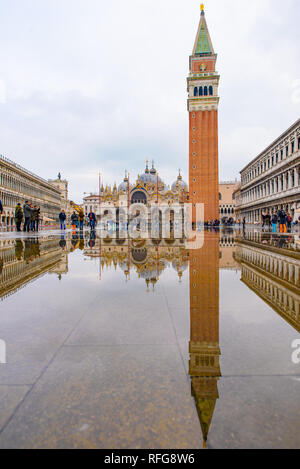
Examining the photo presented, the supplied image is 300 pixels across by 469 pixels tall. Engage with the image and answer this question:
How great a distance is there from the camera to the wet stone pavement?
4.15ft

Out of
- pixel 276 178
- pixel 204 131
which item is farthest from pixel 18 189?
pixel 276 178

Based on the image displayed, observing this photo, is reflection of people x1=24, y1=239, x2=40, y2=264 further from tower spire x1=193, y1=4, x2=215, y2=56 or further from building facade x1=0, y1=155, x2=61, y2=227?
Answer: tower spire x1=193, y1=4, x2=215, y2=56

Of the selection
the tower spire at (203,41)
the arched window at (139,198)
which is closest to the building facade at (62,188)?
the arched window at (139,198)

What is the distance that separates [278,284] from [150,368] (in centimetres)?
287

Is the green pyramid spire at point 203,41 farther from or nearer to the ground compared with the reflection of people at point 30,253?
farther from the ground

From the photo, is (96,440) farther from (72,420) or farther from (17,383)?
(17,383)

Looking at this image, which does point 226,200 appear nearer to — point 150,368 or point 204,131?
point 204,131

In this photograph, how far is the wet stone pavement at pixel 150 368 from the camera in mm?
1265

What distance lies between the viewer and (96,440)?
1.21 meters

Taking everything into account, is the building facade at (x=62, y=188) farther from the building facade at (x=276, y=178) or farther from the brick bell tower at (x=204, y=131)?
the building facade at (x=276, y=178)

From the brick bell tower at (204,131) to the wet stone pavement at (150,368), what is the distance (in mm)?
56854

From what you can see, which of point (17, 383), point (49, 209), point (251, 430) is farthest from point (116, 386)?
point (49, 209)

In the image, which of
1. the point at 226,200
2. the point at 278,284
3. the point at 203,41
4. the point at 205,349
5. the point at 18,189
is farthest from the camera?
the point at 226,200

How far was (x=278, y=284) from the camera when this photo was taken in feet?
A: 13.2
